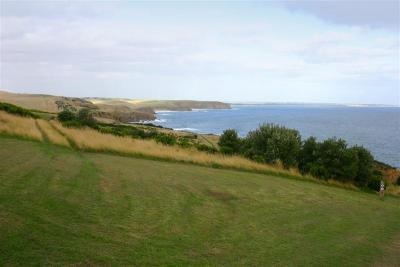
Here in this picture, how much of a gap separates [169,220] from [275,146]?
17.2 meters

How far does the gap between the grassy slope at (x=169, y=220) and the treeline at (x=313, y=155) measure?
7.34 m

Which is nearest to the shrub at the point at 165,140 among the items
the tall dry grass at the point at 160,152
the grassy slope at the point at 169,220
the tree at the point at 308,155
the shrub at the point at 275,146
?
the shrub at the point at 275,146

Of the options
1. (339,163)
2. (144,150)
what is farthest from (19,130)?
(339,163)

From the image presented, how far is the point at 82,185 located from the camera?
1181 centimetres

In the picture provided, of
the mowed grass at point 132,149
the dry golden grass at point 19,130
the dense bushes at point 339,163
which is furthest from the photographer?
the dense bushes at point 339,163

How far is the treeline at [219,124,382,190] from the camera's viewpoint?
906 inches

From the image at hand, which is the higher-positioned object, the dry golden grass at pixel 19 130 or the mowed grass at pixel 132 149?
the dry golden grass at pixel 19 130

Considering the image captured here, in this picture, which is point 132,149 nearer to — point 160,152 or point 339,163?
point 160,152

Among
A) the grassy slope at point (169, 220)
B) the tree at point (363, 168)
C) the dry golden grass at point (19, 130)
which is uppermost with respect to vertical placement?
the dry golden grass at point (19, 130)

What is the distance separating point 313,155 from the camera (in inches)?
987

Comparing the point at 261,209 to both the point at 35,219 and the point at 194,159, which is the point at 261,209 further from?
the point at 194,159

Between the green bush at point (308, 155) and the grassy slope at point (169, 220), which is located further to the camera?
the green bush at point (308, 155)

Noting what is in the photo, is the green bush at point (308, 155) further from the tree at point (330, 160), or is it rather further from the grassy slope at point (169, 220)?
the grassy slope at point (169, 220)

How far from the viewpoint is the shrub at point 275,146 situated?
84.2 feet
